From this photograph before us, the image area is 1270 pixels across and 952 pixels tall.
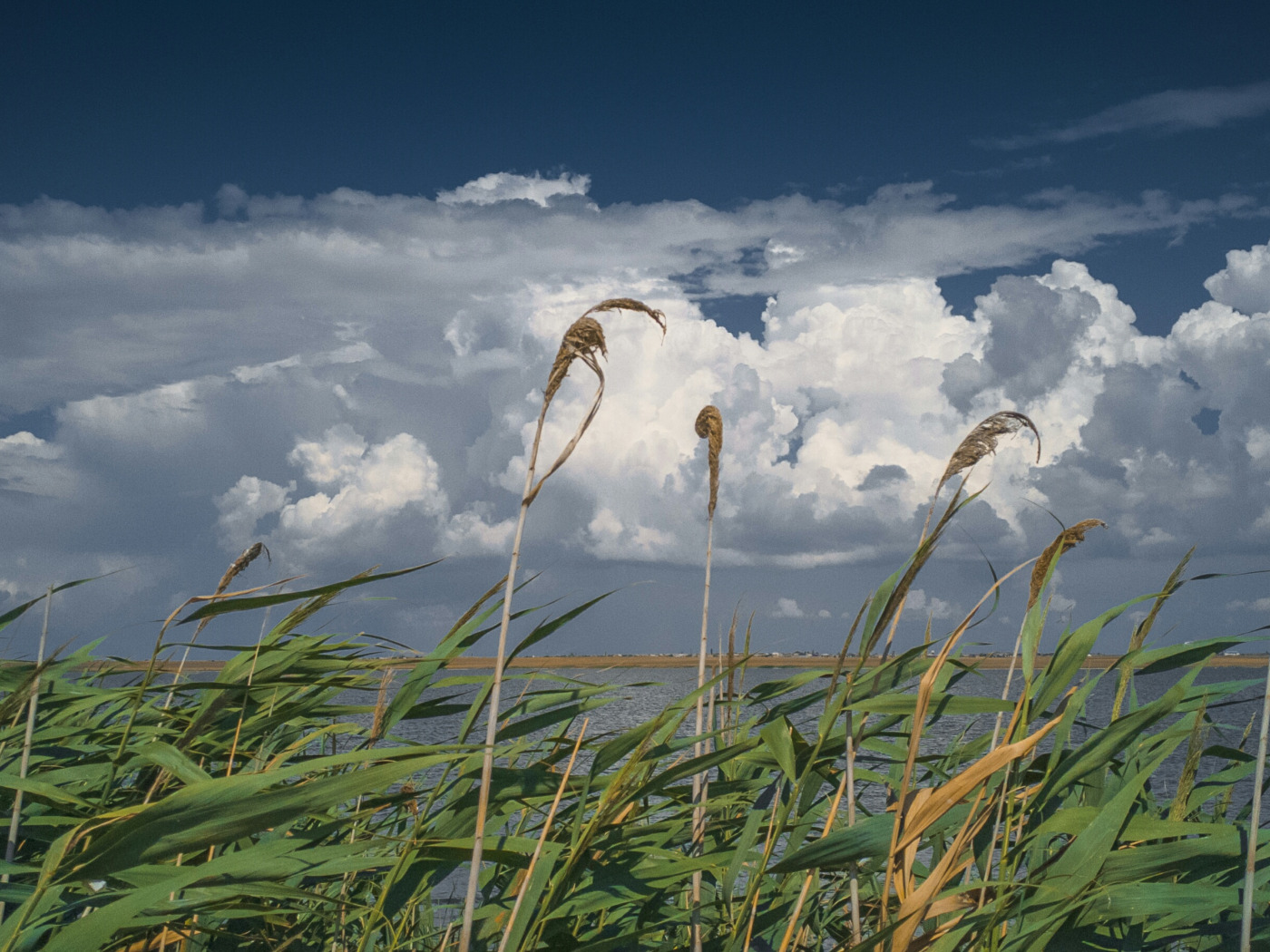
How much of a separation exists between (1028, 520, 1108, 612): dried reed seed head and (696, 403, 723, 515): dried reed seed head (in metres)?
0.97

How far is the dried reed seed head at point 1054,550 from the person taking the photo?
2582 millimetres

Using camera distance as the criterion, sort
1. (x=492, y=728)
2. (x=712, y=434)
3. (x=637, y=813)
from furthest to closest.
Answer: (x=712, y=434)
(x=637, y=813)
(x=492, y=728)

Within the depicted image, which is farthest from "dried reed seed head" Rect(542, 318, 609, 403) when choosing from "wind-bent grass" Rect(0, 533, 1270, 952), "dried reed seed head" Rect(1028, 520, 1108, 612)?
"dried reed seed head" Rect(1028, 520, 1108, 612)

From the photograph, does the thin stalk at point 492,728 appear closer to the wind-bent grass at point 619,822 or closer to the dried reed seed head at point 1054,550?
the wind-bent grass at point 619,822

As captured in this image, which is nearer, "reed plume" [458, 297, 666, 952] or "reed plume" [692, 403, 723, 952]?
"reed plume" [458, 297, 666, 952]

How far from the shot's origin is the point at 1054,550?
8.53 feet

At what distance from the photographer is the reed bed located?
2.12 m

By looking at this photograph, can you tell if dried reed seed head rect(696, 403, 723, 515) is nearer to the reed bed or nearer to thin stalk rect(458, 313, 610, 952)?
the reed bed

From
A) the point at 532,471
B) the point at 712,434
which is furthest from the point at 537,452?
the point at 712,434

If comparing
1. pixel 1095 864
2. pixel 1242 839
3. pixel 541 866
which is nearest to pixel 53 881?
pixel 541 866

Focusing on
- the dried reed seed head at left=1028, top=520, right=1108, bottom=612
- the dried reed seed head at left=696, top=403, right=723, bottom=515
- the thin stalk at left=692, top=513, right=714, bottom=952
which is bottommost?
the thin stalk at left=692, top=513, right=714, bottom=952

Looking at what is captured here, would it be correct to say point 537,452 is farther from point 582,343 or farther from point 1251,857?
point 1251,857

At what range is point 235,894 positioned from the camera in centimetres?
228

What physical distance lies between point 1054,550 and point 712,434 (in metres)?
1.05
